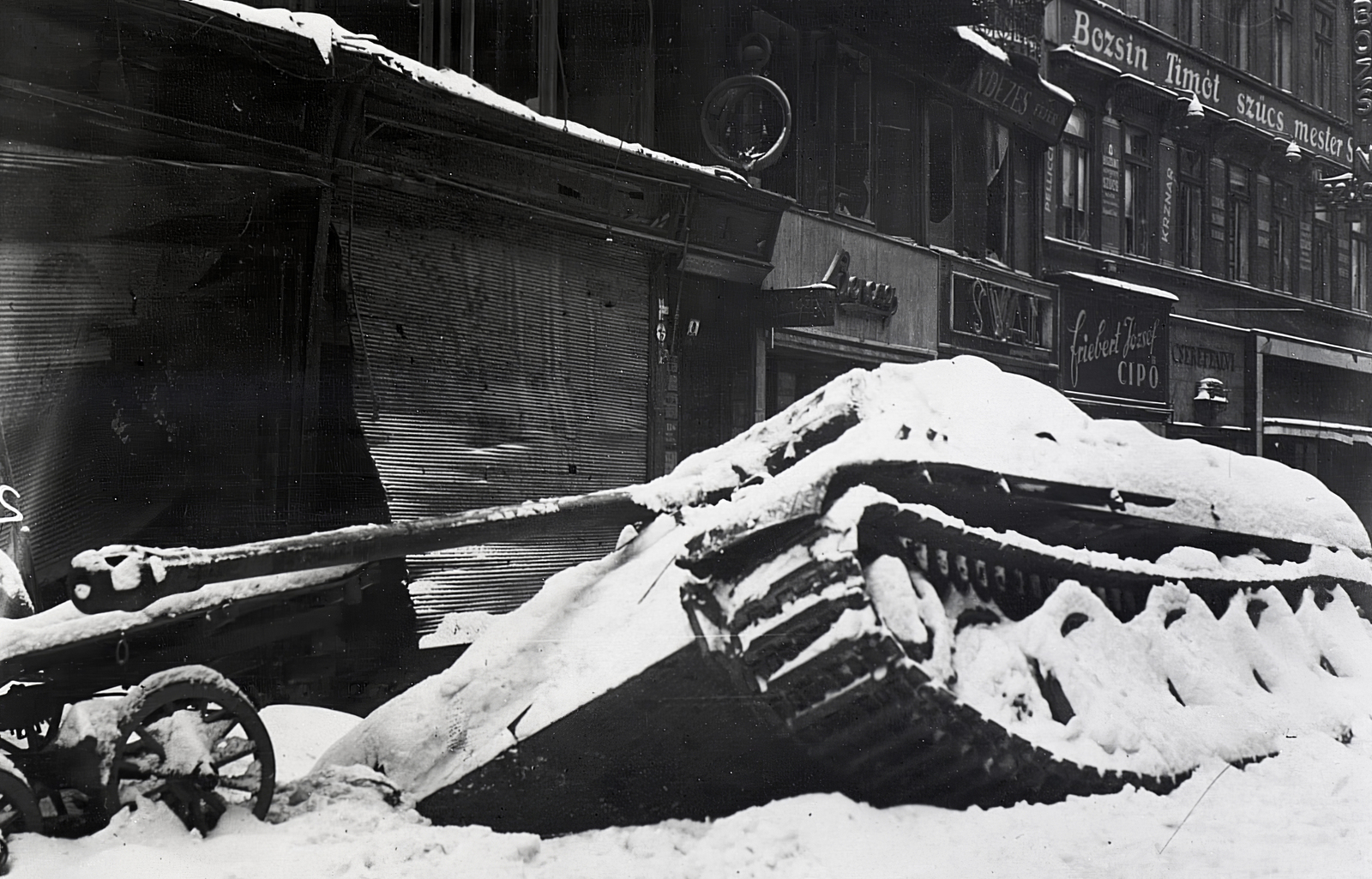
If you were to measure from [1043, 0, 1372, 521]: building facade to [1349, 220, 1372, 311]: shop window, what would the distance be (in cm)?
4

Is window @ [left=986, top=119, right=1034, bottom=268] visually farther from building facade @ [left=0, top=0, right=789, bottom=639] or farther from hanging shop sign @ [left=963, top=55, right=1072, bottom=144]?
building facade @ [left=0, top=0, right=789, bottom=639]

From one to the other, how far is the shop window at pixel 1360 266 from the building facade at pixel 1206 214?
0.15 feet

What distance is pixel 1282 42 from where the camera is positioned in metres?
13.9

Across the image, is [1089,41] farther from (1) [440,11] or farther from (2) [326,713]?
(2) [326,713]

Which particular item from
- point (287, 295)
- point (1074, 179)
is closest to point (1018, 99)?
point (1074, 179)

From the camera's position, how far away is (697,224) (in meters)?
9.55

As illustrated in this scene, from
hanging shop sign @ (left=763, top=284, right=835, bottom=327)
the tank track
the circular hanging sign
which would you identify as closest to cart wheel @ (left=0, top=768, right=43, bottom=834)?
the tank track

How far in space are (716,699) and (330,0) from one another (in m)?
5.14

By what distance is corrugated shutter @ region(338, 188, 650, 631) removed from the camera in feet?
21.5

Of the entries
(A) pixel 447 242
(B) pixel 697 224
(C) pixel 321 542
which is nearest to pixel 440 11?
Answer: (A) pixel 447 242

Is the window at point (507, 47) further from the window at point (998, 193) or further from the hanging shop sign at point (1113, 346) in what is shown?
the hanging shop sign at point (1113, 346)

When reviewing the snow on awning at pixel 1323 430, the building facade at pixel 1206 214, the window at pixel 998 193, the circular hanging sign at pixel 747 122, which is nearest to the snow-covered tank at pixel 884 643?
the snow on awning at pixel 1323 430

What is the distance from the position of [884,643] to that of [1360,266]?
1244 centimetres

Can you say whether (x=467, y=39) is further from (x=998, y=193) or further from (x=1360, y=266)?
(x=1360, y=266)
